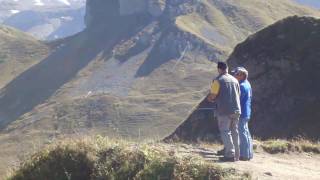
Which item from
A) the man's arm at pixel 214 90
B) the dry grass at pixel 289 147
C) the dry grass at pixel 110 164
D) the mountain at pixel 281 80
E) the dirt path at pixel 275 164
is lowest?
the mountain at pixel 281 80

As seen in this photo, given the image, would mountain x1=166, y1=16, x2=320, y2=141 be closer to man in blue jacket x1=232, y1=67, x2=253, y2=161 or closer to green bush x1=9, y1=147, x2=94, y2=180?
man in blue jacket x1=232, y1=67, x2=253, y2=161

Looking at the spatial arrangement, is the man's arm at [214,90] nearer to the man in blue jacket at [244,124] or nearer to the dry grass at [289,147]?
the man in blue jacket at [244,124]

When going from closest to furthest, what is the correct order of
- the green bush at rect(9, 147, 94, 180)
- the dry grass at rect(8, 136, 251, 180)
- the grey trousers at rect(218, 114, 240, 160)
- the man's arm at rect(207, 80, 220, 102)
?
the dry grass at rect(8, 136, 251, 180) < the green bush at rect(9, 147, 94, 180) < the man's arm at rect(207, 80, 220, 102) < the grey trousers at rect(218, 114, 240, 160)

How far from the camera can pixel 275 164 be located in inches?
669

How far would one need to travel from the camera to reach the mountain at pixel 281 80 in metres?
41.5

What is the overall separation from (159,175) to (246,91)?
177 inches

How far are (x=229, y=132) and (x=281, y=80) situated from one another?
96.5 feet

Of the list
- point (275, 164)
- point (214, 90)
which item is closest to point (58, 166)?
point (214, 90)

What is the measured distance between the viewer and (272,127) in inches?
1660

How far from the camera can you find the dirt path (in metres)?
14.8

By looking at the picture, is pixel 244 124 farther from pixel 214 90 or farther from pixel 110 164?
pixel 110 164

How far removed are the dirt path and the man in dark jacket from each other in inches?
15.0

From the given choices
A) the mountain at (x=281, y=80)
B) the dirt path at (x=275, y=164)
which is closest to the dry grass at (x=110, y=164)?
the dirt path at (x=275, y=164)

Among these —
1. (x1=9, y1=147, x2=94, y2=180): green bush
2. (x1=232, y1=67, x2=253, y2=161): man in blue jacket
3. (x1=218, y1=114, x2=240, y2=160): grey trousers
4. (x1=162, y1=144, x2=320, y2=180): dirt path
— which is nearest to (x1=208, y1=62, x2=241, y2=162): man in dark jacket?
(x1=218, y1=114, x2=240, y2=160): grey trousers
